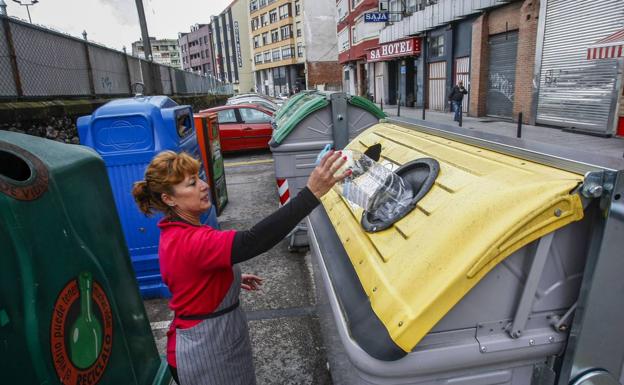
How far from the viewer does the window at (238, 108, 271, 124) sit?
1138cm

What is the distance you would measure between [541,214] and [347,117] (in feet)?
11.3

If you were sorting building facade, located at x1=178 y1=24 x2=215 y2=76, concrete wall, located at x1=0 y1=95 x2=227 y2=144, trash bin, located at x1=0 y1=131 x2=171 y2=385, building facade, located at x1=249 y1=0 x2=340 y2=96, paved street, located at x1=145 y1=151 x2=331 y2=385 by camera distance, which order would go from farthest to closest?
1. building facade, located at x1=178 y1=24 x2=215 y2=76
2. building facade, located at x1=249 y1=0 x2=340 y2=96
3. concrete wall, located at x1=0 y1=95 x2=227 y2=144
4. paved street, located at x1=145 y1=151 x2=331 y2=385
5. trash bin, located at x1=0 y1=131 x2=171 y2=385

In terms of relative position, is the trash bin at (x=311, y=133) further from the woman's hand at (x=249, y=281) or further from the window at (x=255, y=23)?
the window at (x=255, y=23)

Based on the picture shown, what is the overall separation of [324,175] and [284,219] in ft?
0.80

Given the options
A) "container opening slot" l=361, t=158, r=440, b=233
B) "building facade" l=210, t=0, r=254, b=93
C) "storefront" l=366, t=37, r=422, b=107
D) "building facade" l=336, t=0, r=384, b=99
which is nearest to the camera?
"container opening slot" l=361, t=158, r=440, b=233

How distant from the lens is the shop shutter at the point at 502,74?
50.2 ft

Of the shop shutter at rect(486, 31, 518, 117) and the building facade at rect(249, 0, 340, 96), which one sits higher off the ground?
the building facade at rect(249, 0, 340, 96)

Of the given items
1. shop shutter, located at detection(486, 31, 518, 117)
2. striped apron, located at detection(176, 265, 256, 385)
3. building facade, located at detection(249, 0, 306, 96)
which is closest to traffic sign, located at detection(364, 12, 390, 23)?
shop shutter, located at detection(486, 31, 518, 117)

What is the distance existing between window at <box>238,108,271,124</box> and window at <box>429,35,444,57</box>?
43.0ft

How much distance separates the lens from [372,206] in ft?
6.91

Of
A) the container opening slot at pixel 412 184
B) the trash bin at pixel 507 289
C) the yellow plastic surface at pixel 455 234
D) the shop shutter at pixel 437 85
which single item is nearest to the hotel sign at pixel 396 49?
the shop shutter at pixel 437 85

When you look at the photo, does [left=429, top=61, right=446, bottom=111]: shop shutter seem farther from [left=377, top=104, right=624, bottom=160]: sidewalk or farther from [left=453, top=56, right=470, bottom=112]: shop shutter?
[left=377, top=104, right=624, bottom=160]: sidewalk

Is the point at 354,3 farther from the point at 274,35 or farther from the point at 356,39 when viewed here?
the point at 274,35

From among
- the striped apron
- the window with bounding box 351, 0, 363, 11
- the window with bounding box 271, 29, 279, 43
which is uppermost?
the window with bounding box 271, 29, 279, 43
